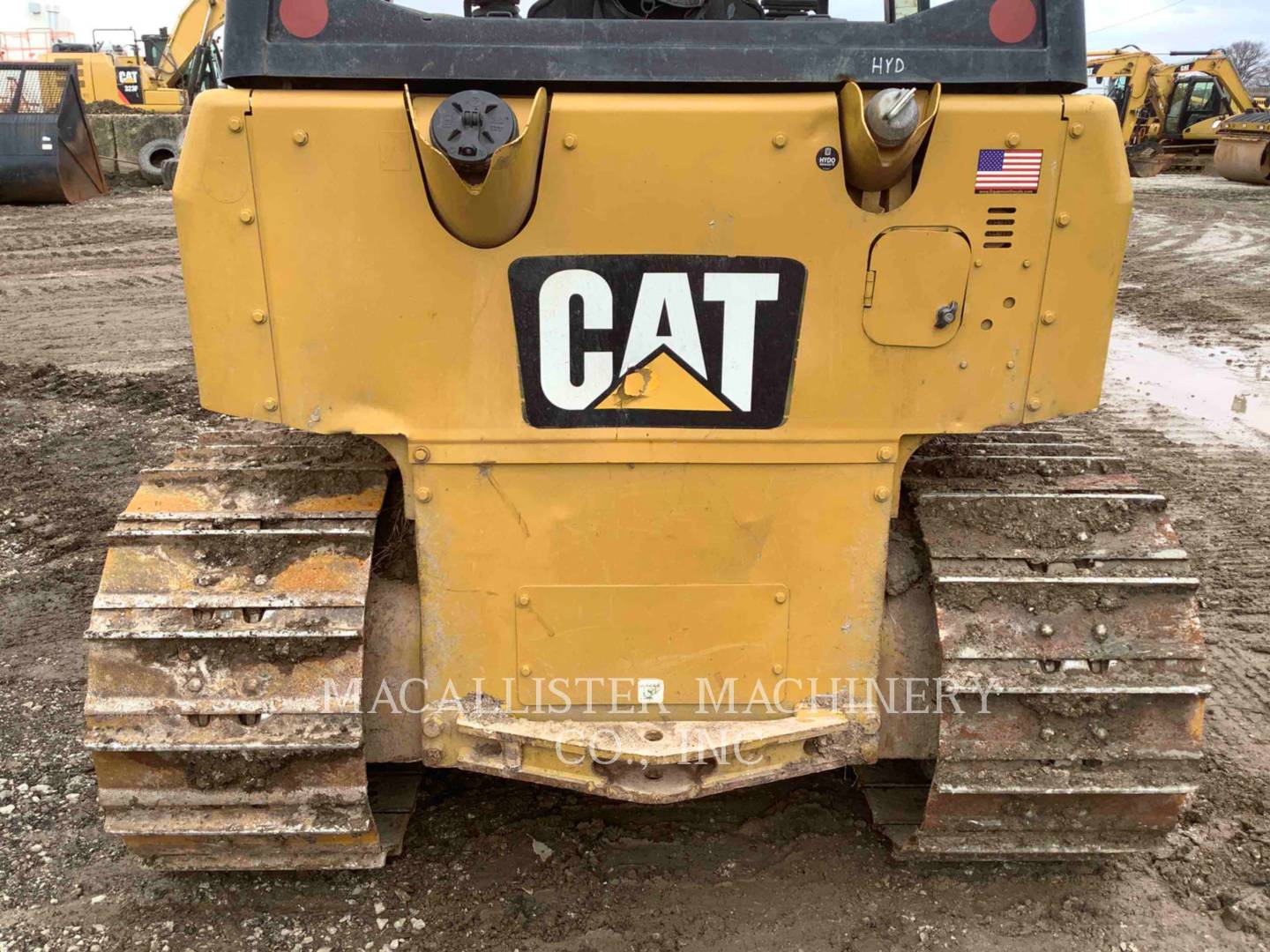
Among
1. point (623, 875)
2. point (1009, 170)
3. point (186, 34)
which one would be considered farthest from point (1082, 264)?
point (186, 34)

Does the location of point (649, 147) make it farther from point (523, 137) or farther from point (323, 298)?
point (323, 298)

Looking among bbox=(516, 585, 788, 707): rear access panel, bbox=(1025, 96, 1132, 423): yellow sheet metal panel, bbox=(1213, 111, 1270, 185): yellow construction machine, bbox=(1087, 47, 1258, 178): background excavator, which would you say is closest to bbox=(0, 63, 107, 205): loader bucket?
bbox=(516, 585, 788, 707): rear access panel

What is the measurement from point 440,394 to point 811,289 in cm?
93

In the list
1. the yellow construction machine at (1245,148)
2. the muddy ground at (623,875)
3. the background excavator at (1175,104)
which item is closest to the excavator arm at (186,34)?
the muddy ground at (623,875)

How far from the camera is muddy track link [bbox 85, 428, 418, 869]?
256 cm

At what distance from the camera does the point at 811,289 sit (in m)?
2.54

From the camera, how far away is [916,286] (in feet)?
8.30

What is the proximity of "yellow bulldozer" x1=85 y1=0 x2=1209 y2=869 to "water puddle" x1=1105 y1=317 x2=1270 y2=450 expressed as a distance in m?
5.13

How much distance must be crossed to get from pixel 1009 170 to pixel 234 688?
7.19 feet

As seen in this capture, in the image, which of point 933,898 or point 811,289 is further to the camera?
point 933,898

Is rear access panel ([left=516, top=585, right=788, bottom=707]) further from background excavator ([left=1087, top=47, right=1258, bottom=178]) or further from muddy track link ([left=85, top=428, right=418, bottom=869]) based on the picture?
background excavator ([left=1087, top=47, right=1258, bottom=178])

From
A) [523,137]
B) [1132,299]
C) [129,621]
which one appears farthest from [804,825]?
[1132,299]

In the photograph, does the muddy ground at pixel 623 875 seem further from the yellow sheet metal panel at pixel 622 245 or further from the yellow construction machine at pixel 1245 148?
the yellow construction machine at pixel 1245 148

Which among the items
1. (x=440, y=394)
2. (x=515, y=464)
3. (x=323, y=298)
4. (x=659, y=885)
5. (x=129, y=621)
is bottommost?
(x=659, y=885)
